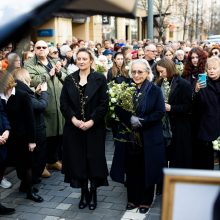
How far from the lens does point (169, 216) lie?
52.8 inches

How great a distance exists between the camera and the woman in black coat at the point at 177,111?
4797 millimetres

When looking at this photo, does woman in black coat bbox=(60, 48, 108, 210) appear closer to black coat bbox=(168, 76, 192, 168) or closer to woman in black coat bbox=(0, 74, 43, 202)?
woman in black coat bbox=(0, 74, 43, 202)

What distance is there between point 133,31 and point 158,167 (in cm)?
3418

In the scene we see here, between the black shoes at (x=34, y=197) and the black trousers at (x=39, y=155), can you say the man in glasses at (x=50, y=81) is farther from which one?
the black shoes at (x=34, y=197)

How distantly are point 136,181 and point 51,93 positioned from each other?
1.90m

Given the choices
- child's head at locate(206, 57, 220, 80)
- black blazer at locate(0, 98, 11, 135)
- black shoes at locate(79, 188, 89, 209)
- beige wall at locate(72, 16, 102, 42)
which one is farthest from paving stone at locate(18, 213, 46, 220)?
beige wall at locate(72, 16, 102, 42)

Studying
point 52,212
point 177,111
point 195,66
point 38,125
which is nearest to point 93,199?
point 52,212

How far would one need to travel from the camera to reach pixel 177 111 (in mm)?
4773

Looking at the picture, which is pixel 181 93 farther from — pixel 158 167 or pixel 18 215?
pixel 18 215

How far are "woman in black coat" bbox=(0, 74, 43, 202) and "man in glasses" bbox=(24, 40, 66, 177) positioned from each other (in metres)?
0.84

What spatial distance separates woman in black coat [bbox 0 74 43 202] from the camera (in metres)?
4.58

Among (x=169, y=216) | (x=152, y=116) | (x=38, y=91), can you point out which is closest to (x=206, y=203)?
(x=169, y=216)

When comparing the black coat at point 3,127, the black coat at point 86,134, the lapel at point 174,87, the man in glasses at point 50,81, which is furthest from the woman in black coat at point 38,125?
the lapel at point 174,87

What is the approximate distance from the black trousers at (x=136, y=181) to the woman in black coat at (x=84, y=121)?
0.98 feet
